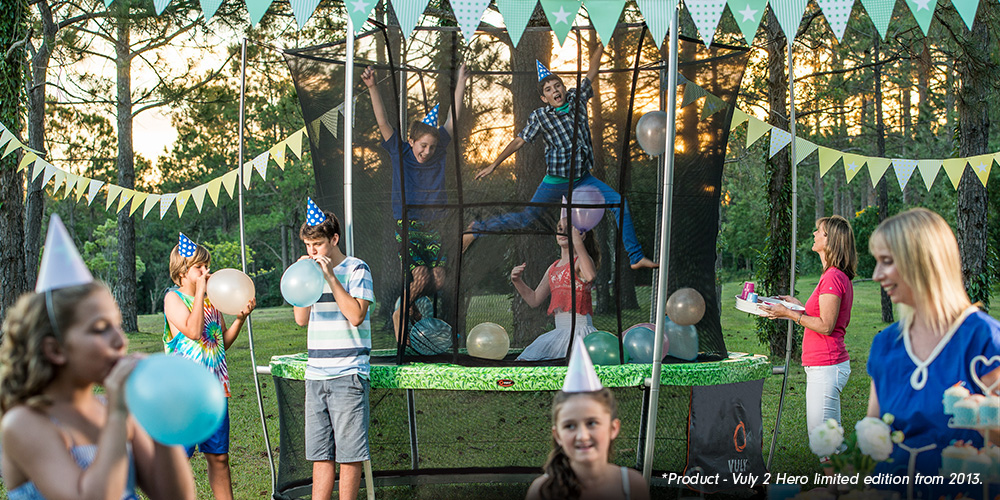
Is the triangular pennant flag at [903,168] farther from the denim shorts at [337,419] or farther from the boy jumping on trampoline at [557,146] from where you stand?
the denim shorts at [337,419]

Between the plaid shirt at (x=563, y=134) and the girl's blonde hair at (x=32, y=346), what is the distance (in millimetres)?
3562

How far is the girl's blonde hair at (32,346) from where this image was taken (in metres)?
1.83

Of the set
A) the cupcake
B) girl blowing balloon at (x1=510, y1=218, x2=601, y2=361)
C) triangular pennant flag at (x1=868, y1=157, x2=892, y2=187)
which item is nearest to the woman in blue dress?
the cupcake

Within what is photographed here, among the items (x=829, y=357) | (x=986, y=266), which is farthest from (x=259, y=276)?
(x=829, y=357)

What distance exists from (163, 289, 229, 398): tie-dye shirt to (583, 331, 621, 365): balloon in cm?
205

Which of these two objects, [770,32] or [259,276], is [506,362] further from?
[259,276]

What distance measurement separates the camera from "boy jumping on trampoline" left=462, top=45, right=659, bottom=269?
507 centimetres

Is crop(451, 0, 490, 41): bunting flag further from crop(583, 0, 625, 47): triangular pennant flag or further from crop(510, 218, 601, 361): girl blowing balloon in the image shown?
crop(510, 218, 601, 361): girl blowing balloon

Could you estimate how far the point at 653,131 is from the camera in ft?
15.9

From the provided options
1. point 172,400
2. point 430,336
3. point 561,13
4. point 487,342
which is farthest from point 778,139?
point 172,400

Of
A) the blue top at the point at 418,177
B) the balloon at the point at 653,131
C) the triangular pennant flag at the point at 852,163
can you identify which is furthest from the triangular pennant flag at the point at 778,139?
the blue top at the point at 418,177

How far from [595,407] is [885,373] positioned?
92 centimetres

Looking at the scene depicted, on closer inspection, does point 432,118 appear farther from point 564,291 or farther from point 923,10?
point 923,10

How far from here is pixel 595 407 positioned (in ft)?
8.09
